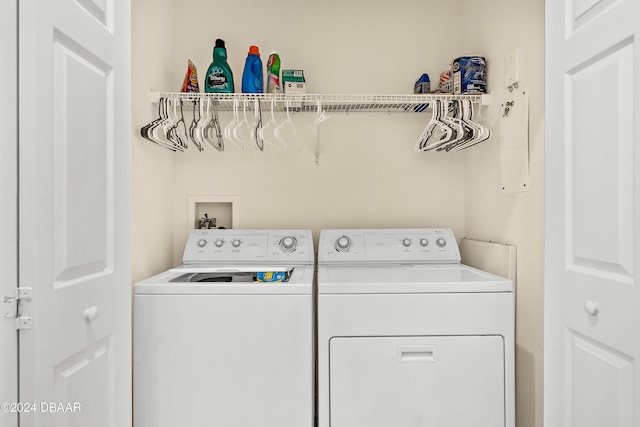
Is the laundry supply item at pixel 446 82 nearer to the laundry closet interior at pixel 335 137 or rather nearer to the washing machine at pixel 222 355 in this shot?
the laundry closet interior at pixel 335 137

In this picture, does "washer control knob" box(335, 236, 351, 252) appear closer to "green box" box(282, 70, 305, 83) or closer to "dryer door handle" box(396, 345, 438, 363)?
"dryer door handle" box(396, 345, 438, 363)

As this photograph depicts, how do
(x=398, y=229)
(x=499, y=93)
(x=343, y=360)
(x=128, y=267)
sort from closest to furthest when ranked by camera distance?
1. (x=128, y=267)
2. (x=343, y=360)
3. (x=499, y=93)
4. (x=398, y=229)

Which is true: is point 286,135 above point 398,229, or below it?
above

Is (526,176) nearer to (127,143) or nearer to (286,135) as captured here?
(286,135)

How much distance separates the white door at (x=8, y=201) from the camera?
0.88 meters

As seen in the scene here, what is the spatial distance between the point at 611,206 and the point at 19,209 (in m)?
1.33

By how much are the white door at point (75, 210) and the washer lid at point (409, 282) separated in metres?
0.77

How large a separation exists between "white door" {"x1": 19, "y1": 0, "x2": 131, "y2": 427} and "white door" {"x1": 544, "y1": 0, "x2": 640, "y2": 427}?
126 centimetres

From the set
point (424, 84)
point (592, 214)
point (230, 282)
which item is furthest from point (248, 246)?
point (592, 214)

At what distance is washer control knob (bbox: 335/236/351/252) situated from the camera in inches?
86.4

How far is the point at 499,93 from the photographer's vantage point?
2.02 meters

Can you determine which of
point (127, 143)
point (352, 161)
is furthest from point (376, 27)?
point (127, 143)

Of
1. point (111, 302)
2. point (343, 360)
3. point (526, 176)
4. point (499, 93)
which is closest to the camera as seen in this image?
point (111, 302)

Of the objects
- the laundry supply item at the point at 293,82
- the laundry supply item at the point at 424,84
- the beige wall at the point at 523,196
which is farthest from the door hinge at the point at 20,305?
the laundry supply item at the point at 424,84
